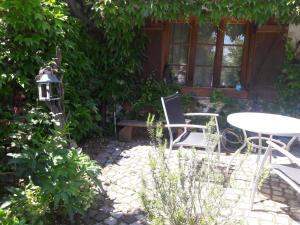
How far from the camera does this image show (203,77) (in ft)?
19.2

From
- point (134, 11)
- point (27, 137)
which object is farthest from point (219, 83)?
point (27, 137)

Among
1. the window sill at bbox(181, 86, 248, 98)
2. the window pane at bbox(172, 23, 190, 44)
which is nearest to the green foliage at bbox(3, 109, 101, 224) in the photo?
the window sill at bbox(181, 86, 248, 98)

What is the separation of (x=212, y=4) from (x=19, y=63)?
2771 mm

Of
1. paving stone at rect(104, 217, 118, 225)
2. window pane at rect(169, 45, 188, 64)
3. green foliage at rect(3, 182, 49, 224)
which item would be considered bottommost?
paving stone at rect(104, 217, 118, 225)

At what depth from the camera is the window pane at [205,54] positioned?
5723mm

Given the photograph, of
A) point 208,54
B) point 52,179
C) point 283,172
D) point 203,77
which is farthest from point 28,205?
point 208,54

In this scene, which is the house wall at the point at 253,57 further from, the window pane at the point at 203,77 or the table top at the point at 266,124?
the table top at the point at 266,124

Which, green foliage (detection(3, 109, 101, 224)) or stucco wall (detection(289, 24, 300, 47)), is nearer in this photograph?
green foliage (detection(3, 109, 101, 224))

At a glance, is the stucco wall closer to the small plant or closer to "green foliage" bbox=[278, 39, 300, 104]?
"green foliage" bbox=[278, 39, 300, 104]

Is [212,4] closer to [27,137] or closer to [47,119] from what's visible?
[47,119]

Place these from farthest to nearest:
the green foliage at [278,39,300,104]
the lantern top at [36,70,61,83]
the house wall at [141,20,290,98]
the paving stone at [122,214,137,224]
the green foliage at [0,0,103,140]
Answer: the house wall at [141,20,290,98]
the green foliage at [278,39,300,104]
the green foliage at [0,0,103,140]
the paving stone at [122,214,137,224]
the lantern top at [36,70,61,83]

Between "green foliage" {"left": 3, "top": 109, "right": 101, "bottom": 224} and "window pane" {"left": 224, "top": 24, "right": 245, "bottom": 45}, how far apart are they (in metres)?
3.77

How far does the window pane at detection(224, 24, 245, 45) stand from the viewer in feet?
18.3

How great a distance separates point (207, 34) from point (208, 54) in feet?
1.15
